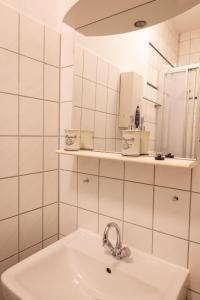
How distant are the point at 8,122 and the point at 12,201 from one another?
0.36 m

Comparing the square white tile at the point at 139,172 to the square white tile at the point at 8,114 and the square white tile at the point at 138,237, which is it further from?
the square white tile at the point at 8,114

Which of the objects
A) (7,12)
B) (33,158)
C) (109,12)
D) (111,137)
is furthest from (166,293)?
(7,12)

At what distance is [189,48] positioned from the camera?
83 centimetres

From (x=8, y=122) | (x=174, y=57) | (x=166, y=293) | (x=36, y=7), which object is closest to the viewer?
(x=166, y=293)

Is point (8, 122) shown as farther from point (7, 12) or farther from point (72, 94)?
point (7, 12)

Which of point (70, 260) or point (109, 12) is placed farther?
point (70, 260)

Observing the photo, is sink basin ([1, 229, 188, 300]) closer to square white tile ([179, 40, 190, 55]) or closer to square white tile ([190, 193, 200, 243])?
square white tile ([190, 193, 200, 243])

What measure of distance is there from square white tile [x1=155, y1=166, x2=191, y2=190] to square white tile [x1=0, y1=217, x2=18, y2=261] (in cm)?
68

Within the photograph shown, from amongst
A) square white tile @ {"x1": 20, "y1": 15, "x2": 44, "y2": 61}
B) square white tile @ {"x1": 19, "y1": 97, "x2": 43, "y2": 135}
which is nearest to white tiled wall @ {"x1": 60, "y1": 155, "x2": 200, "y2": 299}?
square white tile @ {"x1": 19, "y1": 97, "x2": 43, "y2": 135}

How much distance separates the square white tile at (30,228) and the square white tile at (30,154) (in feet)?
0.73

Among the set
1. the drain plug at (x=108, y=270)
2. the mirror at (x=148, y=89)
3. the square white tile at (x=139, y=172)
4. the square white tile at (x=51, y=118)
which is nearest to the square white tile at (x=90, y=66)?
the mirror at (x=148, y=89)

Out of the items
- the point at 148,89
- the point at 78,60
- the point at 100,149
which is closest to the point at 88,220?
the point at 100,149

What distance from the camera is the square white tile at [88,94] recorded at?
43.4 inches

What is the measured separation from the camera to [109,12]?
34.6 inches
